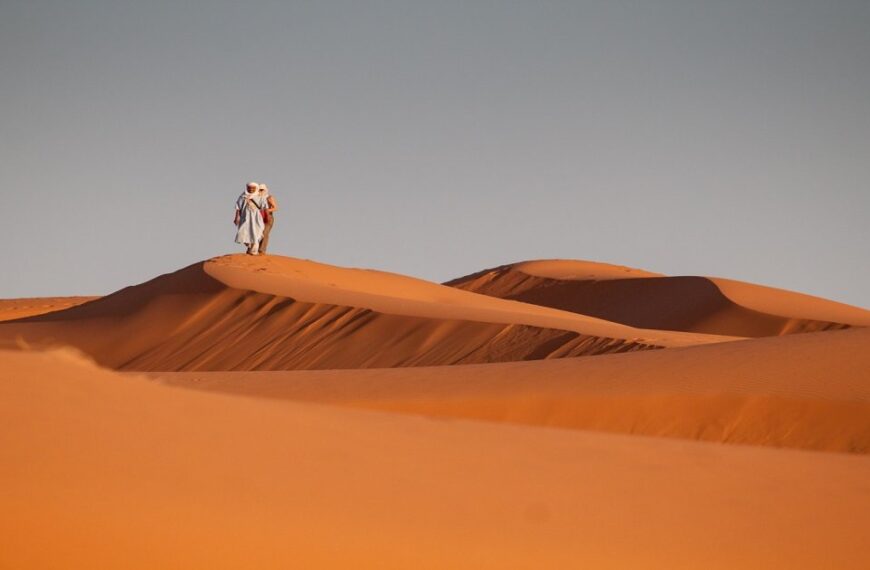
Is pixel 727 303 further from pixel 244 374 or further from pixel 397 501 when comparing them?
pixel 397 501

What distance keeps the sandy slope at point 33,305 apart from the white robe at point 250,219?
29.3 metres

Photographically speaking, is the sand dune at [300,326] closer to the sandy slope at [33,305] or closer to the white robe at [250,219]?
the white robe at [250,219]

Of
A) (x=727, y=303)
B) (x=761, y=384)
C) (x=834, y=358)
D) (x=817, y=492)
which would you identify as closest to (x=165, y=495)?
(x=817, y=492)

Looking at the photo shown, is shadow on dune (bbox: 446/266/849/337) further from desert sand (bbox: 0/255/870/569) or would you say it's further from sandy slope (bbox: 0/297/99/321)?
desert sand (bbox: 0/255/870/569)

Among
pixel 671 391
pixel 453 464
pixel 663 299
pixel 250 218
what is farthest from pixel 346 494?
pixel 663 299

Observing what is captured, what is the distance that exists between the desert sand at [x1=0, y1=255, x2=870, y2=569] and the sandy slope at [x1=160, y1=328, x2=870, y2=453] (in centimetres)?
3

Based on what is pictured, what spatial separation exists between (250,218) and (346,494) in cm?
2328

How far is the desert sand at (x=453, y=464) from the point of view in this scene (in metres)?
5.50

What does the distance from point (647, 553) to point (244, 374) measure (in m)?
13.1

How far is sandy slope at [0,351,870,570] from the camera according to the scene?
532cm

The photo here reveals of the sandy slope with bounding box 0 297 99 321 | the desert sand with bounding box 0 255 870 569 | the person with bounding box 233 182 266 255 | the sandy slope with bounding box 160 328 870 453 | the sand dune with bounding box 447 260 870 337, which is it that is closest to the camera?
the desert sand with bounding box 0 255 870 569

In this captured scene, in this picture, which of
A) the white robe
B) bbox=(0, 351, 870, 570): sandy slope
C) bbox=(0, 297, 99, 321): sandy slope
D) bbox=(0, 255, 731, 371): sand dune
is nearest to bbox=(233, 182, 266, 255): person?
the white robe

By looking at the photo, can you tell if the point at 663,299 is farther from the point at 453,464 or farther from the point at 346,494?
the point at 346,494

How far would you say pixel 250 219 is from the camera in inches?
1158
